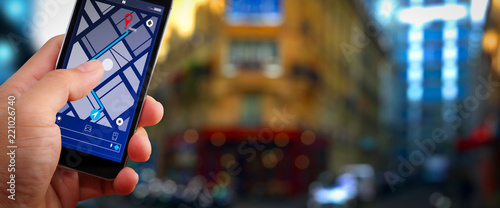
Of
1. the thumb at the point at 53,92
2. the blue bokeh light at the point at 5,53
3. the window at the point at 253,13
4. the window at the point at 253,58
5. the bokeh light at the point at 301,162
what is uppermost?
the window at the point at 253,13

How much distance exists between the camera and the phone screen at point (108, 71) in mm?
1603

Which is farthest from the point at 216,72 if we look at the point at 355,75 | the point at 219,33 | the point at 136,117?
the point at 136,117

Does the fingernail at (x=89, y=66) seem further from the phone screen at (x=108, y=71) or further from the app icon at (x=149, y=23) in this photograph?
the app icon at (x=149, y=23)

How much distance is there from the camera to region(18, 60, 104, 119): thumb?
122 centimetres

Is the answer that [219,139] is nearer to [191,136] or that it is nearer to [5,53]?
[191,136]

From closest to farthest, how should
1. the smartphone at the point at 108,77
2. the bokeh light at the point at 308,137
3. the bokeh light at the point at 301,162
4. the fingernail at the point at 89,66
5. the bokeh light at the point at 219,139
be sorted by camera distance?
the fingernail at the point at 89,66 < the smartphone at the point at 108,77 < the bokeh light at the point at 219,139 < the bokeh light at the point at 308,137 < the bokeh light at the point at 301,162

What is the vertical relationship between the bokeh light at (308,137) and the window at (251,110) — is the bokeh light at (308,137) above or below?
below

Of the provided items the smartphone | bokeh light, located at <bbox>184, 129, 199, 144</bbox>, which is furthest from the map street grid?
bokeh light, located at <bbox>184, 129, 199, 144</bbox>

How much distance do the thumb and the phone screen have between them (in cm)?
26

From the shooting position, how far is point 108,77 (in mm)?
1610

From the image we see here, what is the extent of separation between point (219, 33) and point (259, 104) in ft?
10.1

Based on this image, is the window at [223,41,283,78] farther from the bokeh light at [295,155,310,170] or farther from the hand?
the hand

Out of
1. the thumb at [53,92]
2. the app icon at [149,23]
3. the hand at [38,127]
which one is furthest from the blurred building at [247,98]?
the thumb at [53,92]

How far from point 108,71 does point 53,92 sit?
0.39 metres
